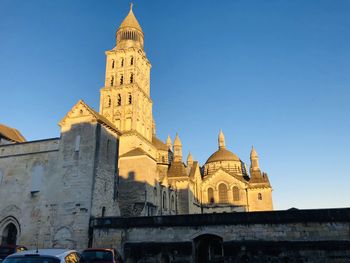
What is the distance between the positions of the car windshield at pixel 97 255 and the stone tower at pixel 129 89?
2685 cm

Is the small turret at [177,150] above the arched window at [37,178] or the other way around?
above

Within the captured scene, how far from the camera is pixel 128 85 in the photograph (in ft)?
142

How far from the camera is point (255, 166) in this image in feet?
171

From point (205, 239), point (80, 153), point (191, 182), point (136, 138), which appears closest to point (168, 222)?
point (205, 239)

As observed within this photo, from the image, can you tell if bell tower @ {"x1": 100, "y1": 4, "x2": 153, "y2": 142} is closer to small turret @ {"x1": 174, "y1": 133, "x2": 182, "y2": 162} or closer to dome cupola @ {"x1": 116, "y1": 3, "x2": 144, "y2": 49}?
dome cupola @ {"x1": 116, "y1": 3, "x2": 144, "y2": 49}

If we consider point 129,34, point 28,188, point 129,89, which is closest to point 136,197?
point 28,188

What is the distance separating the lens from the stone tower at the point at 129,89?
1610 inches

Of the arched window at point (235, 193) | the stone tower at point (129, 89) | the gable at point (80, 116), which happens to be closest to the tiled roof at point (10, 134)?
the gable at point (80, 116)

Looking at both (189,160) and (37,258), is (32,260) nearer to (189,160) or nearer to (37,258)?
(37,258)

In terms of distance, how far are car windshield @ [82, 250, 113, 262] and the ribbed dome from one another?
4735 centimetres

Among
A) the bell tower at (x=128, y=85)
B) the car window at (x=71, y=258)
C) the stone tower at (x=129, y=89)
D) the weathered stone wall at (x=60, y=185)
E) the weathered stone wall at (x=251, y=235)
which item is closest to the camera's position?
the car window at (x=71, y=258)

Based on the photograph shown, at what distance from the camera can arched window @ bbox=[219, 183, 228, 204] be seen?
49378 mm

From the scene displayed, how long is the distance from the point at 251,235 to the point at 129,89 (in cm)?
3012

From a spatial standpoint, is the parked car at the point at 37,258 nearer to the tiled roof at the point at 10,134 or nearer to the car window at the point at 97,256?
the car window at the point at 97,256
